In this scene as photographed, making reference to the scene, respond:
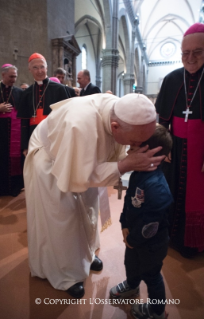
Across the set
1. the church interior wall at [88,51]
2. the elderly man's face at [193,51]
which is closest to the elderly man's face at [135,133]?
the elderly man's face at [193,51]

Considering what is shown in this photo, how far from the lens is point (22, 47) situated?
708cm

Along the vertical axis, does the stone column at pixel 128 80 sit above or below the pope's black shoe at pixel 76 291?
above

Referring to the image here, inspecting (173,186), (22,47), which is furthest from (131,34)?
(173,186)

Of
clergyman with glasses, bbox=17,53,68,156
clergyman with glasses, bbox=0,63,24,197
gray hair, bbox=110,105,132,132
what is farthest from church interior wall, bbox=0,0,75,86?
gray hair, bbox=110,105,132,132

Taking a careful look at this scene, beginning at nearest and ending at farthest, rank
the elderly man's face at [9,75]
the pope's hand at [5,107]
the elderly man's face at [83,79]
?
1. the elderly man's face at [9,75]
2. the pope's hand at [5,107]
3. the elderly man's face at [83,79]

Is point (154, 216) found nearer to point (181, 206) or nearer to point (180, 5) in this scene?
point (181, 206)

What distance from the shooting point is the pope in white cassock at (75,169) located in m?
1.29

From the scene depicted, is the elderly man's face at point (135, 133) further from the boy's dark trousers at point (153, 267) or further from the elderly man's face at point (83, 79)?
the elderly man's face at point (83, 79)

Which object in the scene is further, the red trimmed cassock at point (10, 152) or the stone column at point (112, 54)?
the stone column at point (112, 54)

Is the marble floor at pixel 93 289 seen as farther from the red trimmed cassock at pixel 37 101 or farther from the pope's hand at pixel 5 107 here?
the pope's hand at pixel 5 107

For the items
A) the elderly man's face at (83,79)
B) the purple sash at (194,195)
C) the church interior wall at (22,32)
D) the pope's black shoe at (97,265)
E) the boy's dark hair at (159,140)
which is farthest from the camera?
the church interior wall at (22,32)

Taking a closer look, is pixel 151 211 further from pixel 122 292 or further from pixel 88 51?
pixel 88 51

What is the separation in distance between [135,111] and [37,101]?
244cm

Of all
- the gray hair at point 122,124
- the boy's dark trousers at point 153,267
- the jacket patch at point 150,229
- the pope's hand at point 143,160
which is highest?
the gray hair at point 122,124
